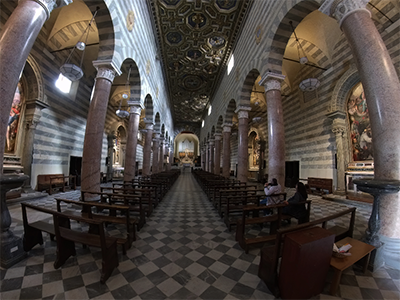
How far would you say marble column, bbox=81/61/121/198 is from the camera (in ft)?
16.6

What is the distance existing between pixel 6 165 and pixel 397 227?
1135 centimetres

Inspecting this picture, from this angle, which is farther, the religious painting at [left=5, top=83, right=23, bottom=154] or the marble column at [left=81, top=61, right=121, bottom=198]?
the religious painting at [left=5, top=83, right=23, bottom=154]

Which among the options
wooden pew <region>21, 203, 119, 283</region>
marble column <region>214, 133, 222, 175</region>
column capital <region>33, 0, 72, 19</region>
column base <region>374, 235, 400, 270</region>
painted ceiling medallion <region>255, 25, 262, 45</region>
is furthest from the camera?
marble column <region>214, 133, 222, 175</region>

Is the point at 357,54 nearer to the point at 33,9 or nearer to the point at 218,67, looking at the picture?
the point at 33,9

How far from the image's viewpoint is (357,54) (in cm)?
306

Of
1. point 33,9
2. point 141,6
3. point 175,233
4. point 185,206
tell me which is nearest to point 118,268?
point 175,233

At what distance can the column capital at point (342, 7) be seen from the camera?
316cm

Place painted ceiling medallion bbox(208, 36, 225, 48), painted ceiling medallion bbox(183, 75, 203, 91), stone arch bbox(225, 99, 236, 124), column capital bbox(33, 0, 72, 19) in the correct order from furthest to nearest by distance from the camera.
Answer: painted ceiling medallion bbox(183, 75, 203, 91)
stone arch bbox(225, 99, 236, 124)
painted ceiling medallion bbox(208, 36, 225, 48)
column capital bbox(33, 0, 72, 19)

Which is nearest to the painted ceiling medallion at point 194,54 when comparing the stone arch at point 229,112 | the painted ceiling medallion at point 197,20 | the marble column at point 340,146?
the painted ceiling medallion at point 197,20

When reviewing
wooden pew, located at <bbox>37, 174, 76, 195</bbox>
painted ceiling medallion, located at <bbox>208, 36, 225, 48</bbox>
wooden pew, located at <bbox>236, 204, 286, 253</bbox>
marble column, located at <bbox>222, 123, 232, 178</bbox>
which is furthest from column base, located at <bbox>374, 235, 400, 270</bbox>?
painted ceiling medallion, located at <bbox>208, 36, 225, 48</bbox>

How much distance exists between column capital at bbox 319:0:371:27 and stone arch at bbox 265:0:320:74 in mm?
1646

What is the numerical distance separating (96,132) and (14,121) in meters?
5.06

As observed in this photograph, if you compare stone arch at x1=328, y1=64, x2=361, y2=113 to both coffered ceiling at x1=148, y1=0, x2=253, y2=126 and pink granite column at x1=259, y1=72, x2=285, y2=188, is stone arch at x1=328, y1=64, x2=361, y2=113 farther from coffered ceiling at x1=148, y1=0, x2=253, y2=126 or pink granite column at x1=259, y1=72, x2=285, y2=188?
coffered ceiling at x1=148, y1=0, x2=253, y2=126

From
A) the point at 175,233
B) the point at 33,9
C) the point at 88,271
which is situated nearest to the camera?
the point at 88,271
